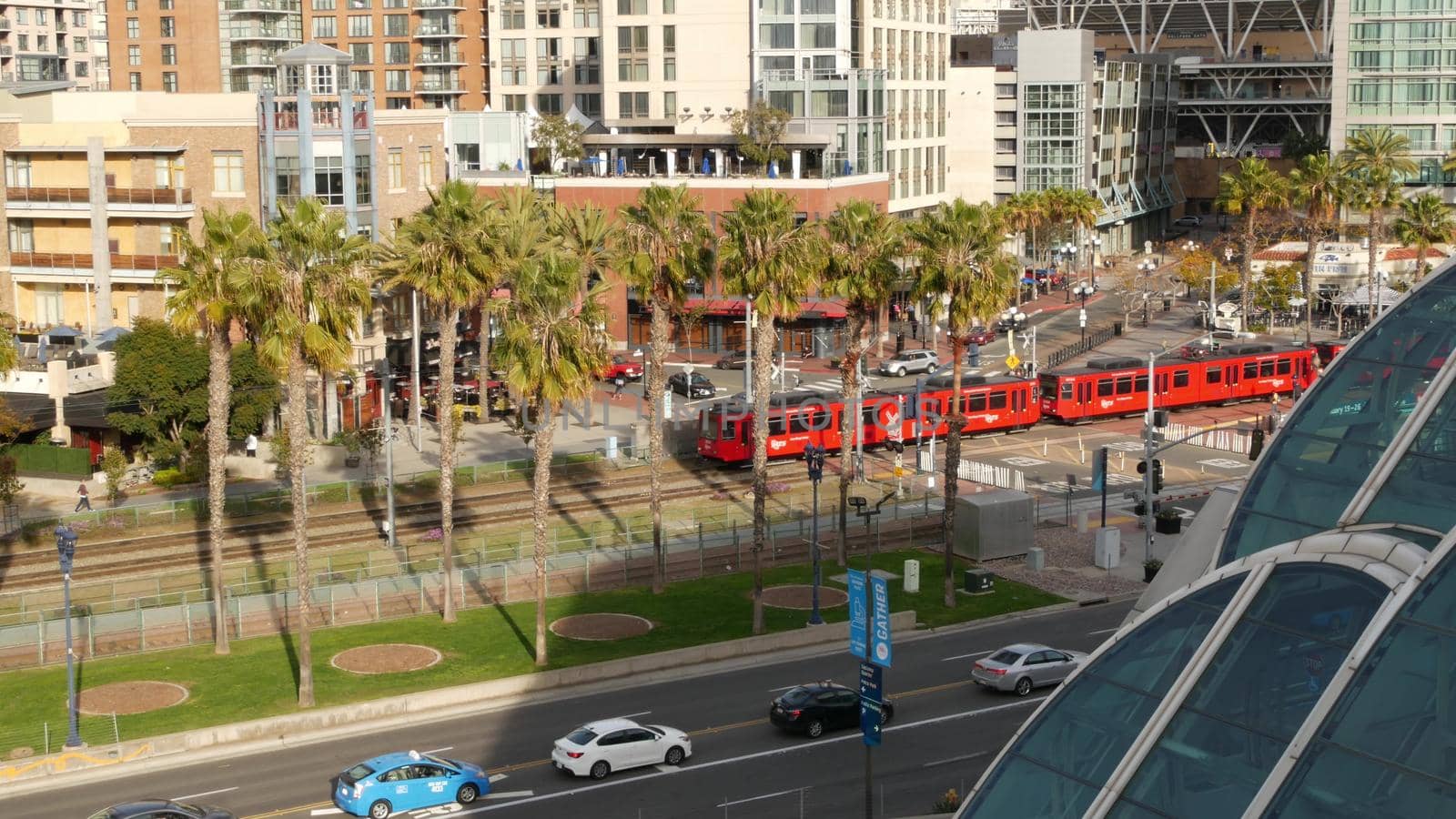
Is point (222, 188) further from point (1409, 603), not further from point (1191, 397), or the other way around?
point (1409, 603)

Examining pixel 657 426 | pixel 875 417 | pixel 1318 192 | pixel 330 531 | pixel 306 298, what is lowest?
pixel 330 531

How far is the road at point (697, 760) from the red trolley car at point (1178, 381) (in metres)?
41.1

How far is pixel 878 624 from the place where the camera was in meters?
39.2

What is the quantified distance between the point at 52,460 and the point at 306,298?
3478cm

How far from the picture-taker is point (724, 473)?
3182 inches

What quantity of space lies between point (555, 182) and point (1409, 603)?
10269cm

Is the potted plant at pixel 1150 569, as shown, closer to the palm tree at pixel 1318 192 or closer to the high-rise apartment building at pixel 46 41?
the palm tree at pixel 1318 192

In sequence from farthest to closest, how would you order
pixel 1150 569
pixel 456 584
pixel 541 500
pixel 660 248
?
1. pixel 1150 569
2. pixel 456 584
3. pixel 660 248
4. pixel 541 500

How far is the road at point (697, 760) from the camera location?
1682 inches

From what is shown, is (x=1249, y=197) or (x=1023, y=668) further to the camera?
(x=1249, y=197)

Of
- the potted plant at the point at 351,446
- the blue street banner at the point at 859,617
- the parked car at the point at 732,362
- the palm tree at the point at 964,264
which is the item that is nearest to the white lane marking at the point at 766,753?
the blue street banner at the point at 859,617

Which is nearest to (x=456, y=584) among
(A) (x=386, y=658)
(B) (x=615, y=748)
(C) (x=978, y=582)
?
(A) (x=386, y=658)

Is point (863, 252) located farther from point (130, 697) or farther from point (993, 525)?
point (130, 697)

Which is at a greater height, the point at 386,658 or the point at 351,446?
the point at 351,446
